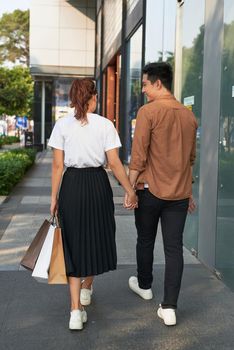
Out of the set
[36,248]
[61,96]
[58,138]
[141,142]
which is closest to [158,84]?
[141,142]

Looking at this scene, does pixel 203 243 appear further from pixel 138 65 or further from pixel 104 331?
pixel 138 65

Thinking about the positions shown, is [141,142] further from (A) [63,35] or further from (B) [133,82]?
(A) [63,35]

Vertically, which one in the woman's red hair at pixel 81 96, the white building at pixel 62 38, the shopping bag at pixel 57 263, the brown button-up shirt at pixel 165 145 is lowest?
the shopping bag at pixel 57 263

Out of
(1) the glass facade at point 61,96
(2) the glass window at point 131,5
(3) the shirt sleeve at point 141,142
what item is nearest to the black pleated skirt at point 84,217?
(3) the shirt sleeve at point 141,142

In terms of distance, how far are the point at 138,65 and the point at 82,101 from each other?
29.0 feet

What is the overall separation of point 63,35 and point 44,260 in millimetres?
27305

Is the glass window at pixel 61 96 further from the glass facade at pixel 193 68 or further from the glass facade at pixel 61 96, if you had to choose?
the glass facade at pixel 193 68

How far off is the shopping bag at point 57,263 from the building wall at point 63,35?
2668 centimetres

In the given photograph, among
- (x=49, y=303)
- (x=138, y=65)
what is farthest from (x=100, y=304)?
(x=138, y=65)

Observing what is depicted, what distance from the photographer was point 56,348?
11.7 ft

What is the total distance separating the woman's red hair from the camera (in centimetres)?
382

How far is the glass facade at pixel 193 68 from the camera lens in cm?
591

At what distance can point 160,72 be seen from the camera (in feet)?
13.2

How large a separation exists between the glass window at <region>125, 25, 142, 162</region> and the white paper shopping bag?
8.14m
